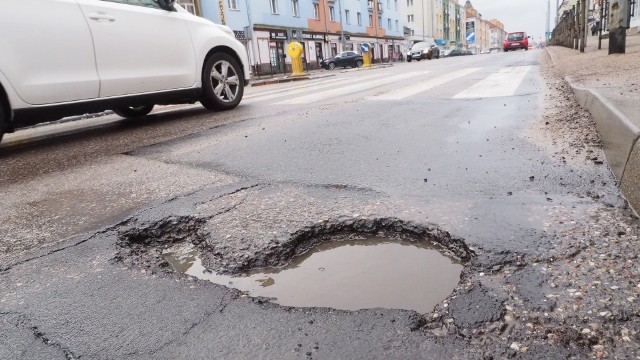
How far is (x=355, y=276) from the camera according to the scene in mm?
1714

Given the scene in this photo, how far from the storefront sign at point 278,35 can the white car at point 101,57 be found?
27130 millimetres

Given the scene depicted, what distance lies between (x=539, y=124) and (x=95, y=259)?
3.77 metres

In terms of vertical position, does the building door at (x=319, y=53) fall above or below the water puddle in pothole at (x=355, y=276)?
above

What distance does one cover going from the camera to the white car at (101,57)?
402cm

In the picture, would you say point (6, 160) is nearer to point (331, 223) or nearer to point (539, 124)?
point (331, 223)

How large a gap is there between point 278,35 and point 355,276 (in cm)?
3299

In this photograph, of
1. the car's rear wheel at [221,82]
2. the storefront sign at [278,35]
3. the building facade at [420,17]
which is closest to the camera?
the car's rear wheel at [221,82]

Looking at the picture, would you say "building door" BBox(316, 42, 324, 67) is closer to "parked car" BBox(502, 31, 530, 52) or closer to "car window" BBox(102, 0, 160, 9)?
"parked car" BBox(502, 31, 530, 52)

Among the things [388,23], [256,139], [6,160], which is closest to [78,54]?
[6,160]

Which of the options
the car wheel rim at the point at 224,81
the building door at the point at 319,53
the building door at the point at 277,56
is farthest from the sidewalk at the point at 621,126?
the building door at the point at 319,53

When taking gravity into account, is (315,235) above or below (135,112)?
below

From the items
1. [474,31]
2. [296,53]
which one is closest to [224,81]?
[296,53]

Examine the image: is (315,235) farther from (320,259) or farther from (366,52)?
(366,52)

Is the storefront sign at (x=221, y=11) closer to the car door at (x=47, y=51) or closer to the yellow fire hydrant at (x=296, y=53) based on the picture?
the yellow fire hydrant at (x=296, y=53)
